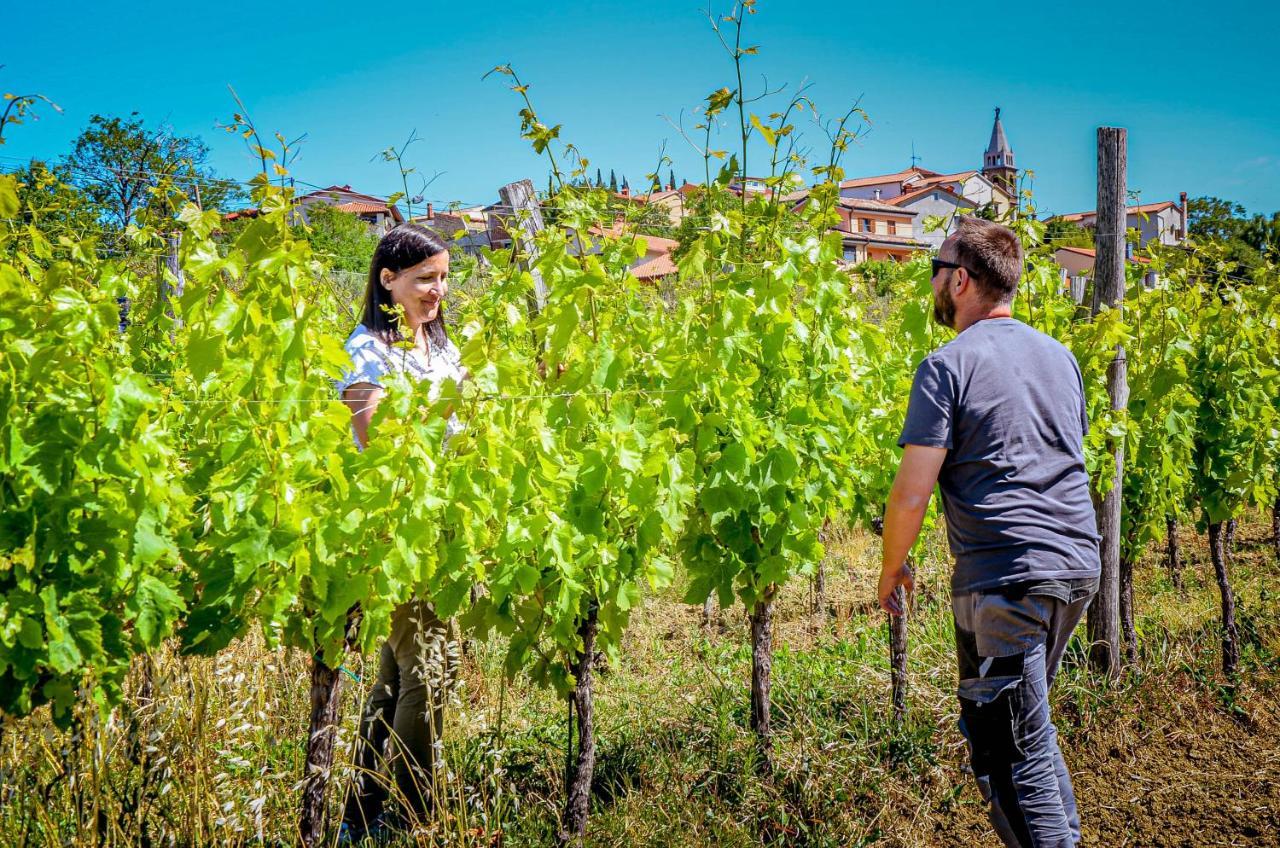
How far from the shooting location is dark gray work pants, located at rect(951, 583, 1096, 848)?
2195 mm

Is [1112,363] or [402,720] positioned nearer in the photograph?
[402,720]

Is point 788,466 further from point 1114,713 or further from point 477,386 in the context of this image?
point 1114,713

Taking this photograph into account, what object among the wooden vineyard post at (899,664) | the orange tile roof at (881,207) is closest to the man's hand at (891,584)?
the wooden vineyard post at (899,664)

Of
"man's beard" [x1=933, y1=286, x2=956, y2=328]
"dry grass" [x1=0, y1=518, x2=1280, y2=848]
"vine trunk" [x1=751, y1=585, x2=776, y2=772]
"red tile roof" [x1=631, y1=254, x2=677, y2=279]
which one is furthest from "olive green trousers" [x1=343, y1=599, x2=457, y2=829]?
"man's beard" [x1=933, y1=286, x2=956, y2=328]

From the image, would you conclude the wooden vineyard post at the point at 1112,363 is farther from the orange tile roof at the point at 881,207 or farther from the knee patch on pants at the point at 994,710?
the orange tile roof at the point at 881,207

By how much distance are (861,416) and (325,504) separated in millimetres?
2237

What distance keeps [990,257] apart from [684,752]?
6.76 ft

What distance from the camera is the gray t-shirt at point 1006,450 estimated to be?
7.19 feet

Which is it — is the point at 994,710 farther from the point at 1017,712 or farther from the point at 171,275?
the point at 171,275

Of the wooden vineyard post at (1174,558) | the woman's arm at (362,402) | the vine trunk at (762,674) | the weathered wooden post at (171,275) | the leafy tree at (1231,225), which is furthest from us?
the leafy tree at (1231,225)

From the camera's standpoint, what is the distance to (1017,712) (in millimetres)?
2207

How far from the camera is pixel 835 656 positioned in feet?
15.1

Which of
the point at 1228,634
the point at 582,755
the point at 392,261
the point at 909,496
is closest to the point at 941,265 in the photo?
the point at 909,496

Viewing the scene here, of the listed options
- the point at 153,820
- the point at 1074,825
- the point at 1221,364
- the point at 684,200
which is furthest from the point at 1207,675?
the point at 153,820
